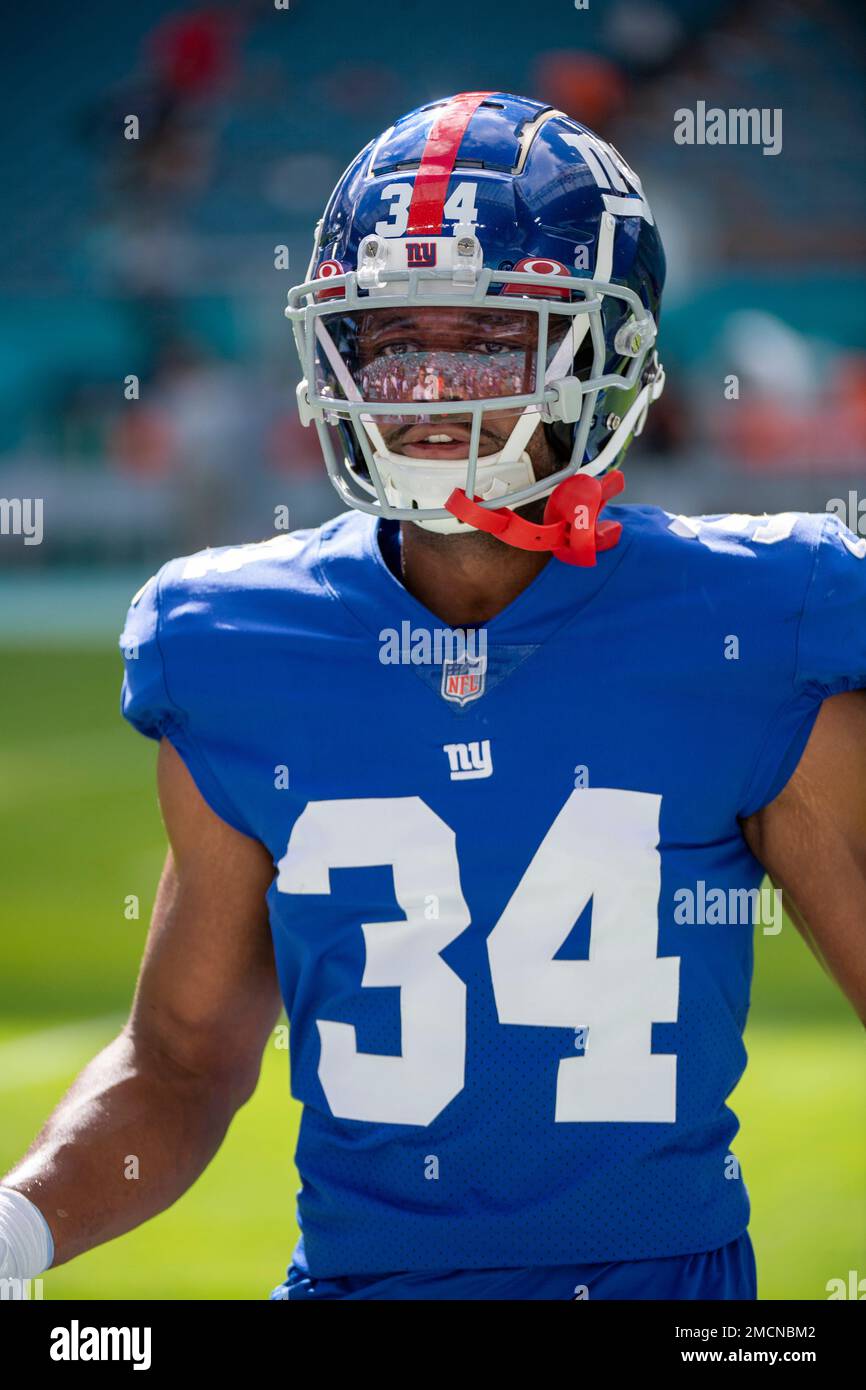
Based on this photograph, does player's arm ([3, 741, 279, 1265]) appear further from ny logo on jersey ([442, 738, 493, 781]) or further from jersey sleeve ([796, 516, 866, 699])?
jersey sleeve ([796, 516, 866, 699])

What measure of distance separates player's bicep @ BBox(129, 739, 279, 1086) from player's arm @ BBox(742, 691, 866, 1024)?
501 mm

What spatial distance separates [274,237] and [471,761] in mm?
15232

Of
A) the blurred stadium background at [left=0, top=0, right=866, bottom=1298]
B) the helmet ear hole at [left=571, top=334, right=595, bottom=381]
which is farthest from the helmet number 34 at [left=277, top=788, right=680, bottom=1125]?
the blurred stadium background at [left=0, top=0, right=866, bottom=1298]

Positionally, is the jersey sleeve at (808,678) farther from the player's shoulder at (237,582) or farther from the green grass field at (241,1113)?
the green grass field at (241,1113)

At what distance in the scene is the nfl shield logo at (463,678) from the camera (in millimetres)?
1646

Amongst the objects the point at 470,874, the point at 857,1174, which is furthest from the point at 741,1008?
the point at 857,1174

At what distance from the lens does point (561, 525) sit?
1.67 m

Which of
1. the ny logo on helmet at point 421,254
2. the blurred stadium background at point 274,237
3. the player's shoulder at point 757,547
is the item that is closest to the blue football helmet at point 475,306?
the ny logo on helmet at point 421,254

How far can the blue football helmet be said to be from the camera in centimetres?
169

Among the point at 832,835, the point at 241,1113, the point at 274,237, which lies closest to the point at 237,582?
the point at 832,835

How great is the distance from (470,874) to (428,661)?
0.69 ft

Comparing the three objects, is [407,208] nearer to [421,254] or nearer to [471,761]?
[421,254]
